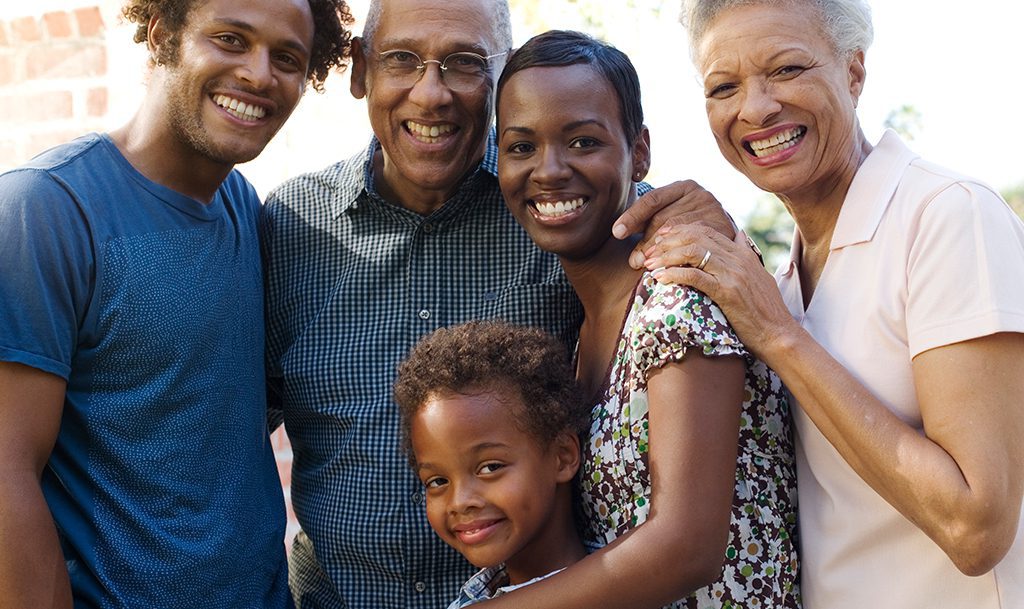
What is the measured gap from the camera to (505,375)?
7.48ft

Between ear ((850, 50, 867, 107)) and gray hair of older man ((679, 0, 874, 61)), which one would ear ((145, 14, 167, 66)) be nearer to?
gray hair of older man ((679, 0, 874, 61))

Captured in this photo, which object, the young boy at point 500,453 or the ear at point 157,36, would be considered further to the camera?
the ear at point 157,36

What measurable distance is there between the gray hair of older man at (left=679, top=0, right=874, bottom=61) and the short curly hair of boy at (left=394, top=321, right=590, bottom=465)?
0.78 metres

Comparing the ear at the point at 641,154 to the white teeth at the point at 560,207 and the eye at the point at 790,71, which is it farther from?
the eye at the point at 790,71

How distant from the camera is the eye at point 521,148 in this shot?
244 centimetres

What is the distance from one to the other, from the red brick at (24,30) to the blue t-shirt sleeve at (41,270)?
1.79 metres

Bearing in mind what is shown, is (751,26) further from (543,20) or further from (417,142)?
(543,20)

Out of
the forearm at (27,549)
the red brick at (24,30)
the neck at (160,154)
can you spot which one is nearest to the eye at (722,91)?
the neck at (160,154)

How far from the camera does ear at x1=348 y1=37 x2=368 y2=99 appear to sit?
2.92m

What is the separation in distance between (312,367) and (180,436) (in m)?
0.44

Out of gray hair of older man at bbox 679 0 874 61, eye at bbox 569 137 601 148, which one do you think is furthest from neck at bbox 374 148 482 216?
gray hair of older man at bbox 679 0 874 61

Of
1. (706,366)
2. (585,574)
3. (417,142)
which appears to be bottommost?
(585,574)

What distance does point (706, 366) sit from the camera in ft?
6.64

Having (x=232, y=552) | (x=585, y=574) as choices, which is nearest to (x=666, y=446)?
(x=585, y=574)
